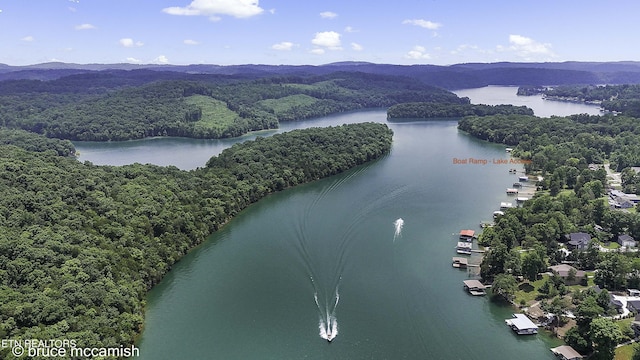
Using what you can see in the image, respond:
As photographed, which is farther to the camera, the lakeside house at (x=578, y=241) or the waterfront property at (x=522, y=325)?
the lakeside house at (x=578, y=241)

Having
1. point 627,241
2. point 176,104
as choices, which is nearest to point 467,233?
point 627,241

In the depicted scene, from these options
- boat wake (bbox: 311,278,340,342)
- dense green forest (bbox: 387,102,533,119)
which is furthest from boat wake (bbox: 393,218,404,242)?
dense green forest (bbox: 387,102,533,119)

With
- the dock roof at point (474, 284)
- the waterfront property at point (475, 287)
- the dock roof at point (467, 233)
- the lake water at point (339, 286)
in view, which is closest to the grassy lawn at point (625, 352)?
the lake water at point (339, 286)

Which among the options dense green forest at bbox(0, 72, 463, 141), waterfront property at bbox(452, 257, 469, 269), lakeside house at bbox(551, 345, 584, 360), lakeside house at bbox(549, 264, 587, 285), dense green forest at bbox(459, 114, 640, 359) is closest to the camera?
lakeside house at bbox(551, 345, 584, 360)

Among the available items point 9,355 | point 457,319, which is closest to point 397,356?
point 457,319

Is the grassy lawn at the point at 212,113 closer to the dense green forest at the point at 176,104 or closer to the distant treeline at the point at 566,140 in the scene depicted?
the dense green forest at the point at 176,104

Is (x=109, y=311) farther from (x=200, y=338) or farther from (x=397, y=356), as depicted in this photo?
(x=397, y=356)

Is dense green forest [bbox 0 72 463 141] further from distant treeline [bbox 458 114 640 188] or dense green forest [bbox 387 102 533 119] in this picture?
distant treeline [bbox 458 114 640 188]
